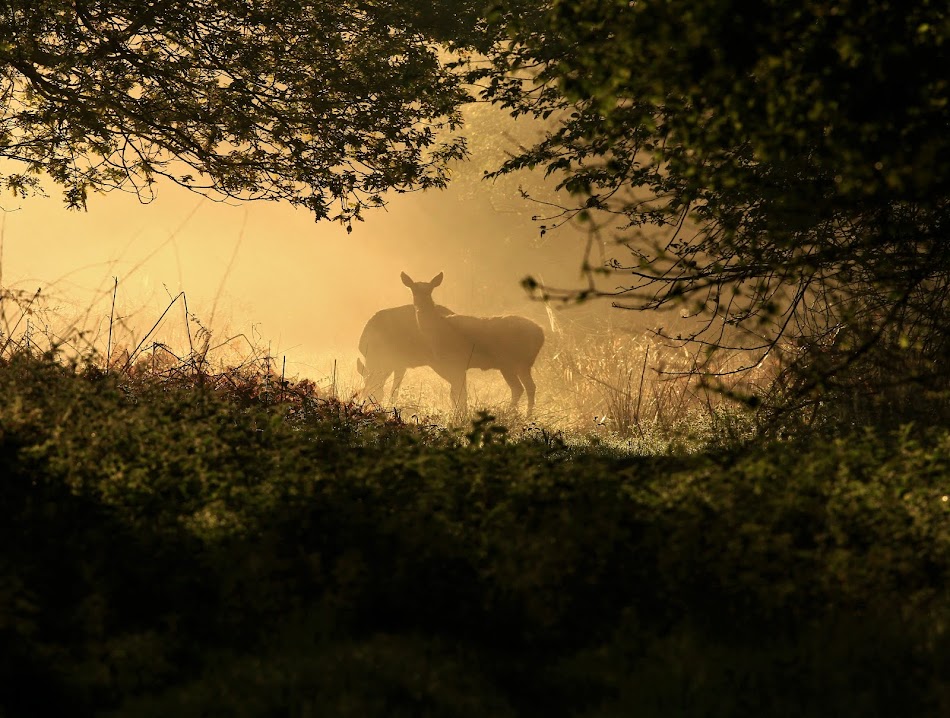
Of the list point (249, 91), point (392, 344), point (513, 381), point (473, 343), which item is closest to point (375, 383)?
point (392, 344)

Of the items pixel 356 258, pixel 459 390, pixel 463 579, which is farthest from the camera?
pixel 356 258

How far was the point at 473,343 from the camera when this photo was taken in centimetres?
1769

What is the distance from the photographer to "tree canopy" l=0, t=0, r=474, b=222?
33.8ft

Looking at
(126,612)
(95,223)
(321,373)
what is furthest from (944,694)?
(95,223)

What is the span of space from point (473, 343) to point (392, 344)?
5.24 feet

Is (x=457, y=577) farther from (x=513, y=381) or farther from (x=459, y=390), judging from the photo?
→ (x=513, y=381)

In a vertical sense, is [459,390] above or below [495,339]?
below

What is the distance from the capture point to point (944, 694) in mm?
3977

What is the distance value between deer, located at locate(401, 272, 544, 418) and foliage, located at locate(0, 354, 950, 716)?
1029 centimetres

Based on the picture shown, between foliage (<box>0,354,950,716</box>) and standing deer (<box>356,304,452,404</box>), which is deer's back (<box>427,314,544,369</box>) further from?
foliage (<box>0,354,950,716</box>)

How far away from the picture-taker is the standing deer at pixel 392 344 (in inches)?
715

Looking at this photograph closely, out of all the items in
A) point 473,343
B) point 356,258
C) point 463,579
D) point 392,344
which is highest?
point 356,258

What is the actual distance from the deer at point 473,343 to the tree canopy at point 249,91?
18.4ft

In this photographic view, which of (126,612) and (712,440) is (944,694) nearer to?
(126,612)
